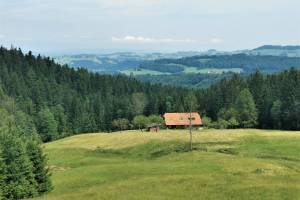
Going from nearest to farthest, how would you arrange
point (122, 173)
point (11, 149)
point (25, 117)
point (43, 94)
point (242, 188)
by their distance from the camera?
1. point (242, 188)
2. point (11, 149)
3. point (122, 173)
4. point (25, 117)
5. point (43, 94)

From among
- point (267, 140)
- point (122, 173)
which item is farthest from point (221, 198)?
point (267, 140)

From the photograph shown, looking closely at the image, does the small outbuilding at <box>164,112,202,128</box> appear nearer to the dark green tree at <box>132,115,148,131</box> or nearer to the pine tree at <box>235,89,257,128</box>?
the pine tree at <box>235,89,257,128</box>

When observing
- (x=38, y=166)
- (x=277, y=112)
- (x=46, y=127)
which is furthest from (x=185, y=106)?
(x=38, y=166)

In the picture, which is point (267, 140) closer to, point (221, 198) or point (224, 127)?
point (224, 127)

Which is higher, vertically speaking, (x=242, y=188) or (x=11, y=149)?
(x=11, y=149)

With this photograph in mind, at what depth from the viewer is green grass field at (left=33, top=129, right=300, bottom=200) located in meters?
45.8

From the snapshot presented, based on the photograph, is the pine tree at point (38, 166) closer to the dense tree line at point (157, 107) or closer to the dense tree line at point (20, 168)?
the dense tree line at point (20, 168)

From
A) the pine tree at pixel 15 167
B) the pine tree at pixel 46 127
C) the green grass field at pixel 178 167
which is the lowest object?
the pine tree at pixel 46 127

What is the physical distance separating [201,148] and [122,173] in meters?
26.5

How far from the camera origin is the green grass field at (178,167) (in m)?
45.8

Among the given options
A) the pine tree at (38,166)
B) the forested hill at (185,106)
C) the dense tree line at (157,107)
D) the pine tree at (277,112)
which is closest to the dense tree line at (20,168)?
the pine tree at (38,166)

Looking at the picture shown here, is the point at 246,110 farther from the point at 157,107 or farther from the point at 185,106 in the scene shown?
the point at 157,107

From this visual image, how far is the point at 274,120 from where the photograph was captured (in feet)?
446

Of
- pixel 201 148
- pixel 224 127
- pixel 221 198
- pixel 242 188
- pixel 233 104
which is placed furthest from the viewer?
pixel 233 104
